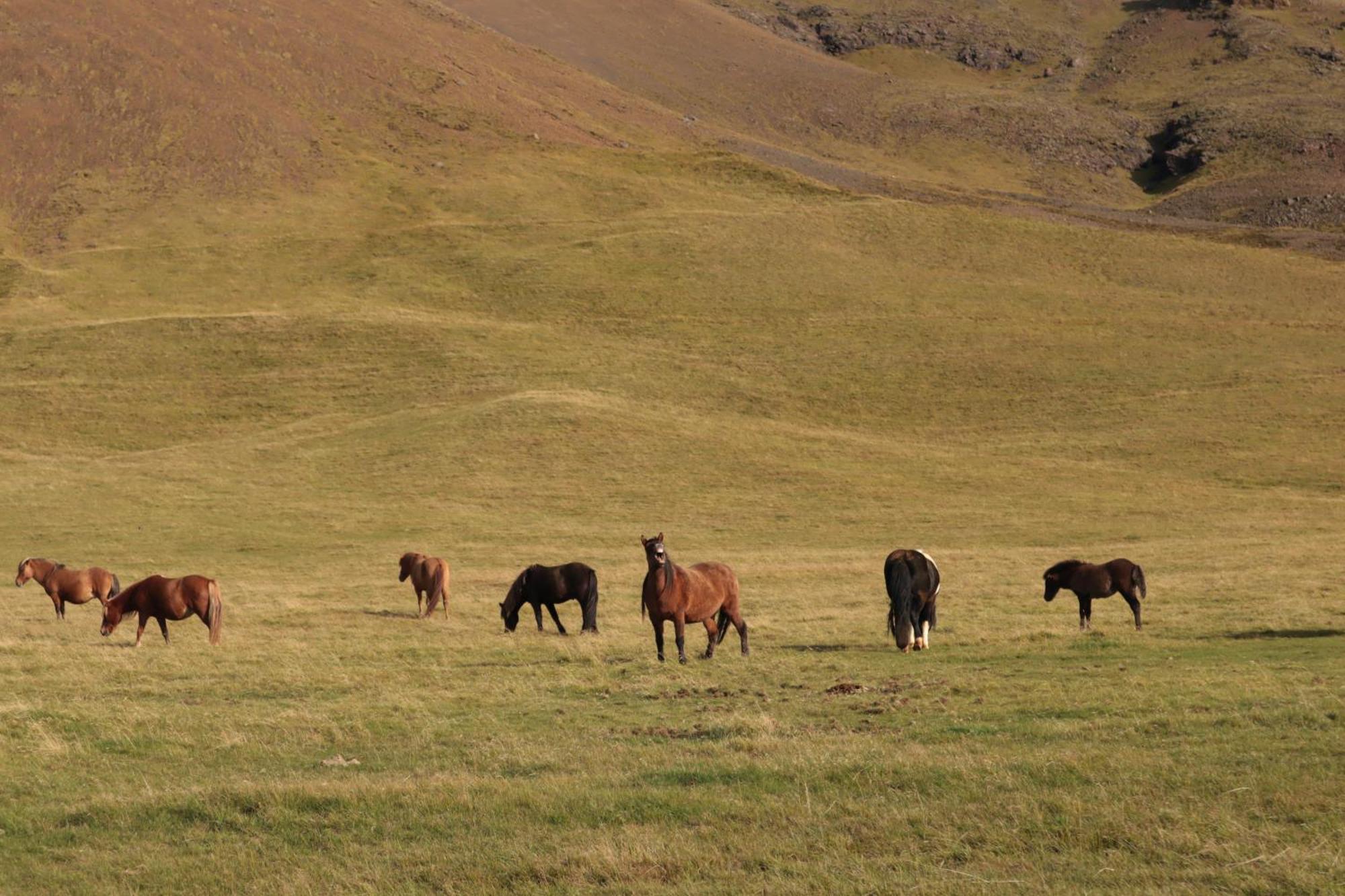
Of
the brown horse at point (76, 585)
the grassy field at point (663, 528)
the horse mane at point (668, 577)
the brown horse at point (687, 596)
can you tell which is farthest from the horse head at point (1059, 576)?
the brown horse at point (76, 585)

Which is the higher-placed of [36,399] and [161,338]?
[161,338]

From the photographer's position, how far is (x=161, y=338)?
8669 cm

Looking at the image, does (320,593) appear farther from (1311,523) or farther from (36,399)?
(36,399)

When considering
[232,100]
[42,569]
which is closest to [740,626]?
[42,569]

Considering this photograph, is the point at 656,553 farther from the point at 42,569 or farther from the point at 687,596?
the point at 42,569

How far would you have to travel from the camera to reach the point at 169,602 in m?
23.5

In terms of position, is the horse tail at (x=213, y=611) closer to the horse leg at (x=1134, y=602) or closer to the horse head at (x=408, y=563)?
the horse head at (x=408, y=563)

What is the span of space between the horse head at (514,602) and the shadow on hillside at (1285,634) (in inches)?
480

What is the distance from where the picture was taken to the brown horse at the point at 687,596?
19797mm

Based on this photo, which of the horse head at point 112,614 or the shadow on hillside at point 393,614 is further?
the shadow on hillside at point 393,614

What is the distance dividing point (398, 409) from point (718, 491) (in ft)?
76.5

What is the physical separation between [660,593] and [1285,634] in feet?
34.6

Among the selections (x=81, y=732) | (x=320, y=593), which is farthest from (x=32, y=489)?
(x=81, y=732)

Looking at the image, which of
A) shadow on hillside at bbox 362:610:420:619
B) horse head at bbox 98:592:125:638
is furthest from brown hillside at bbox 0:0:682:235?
horse head at bbox 98:592:125:638
